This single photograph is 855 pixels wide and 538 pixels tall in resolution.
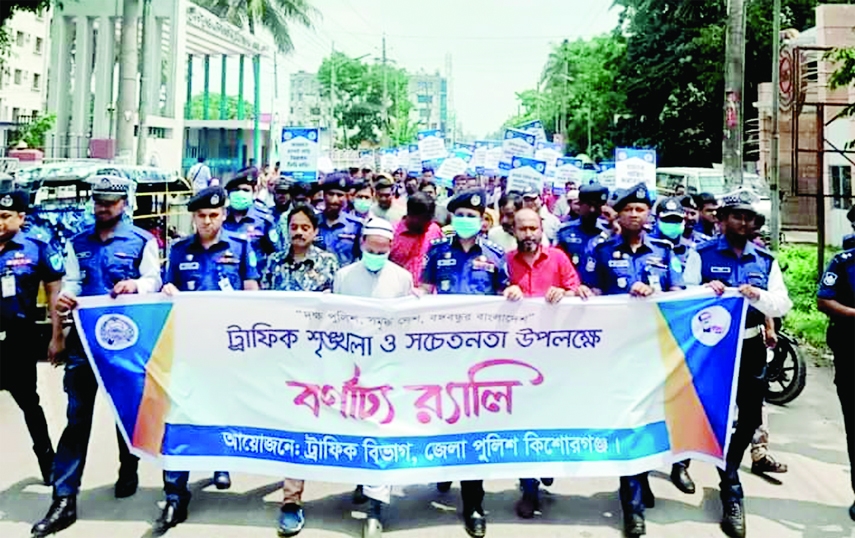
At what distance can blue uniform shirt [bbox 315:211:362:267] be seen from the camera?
24.7 ft

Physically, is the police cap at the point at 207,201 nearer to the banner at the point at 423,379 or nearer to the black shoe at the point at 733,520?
the banner at the point at 423,379

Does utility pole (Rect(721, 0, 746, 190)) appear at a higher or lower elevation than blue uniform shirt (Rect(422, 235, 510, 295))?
higher

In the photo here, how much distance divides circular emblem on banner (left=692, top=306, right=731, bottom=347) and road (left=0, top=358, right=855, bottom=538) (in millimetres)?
1027

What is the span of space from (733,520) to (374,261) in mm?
2424

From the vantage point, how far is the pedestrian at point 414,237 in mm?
6449

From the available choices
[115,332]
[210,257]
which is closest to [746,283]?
[210,257]

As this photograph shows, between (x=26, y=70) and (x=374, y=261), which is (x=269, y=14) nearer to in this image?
(x=26, y=70)

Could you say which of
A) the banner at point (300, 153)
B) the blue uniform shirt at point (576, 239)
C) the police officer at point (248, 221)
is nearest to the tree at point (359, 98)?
the banner at point (300, 153)

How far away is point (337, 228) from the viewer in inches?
302

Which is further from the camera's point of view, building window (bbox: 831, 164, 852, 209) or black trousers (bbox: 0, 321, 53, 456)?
building window (bbox: 831, 164, 852, 209)

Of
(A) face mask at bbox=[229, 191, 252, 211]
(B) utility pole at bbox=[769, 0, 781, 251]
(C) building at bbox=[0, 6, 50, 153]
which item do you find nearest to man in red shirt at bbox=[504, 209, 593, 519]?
(A) face mask at bbox=[229, 191, 252, 211]

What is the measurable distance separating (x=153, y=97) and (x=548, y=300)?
29.5 m

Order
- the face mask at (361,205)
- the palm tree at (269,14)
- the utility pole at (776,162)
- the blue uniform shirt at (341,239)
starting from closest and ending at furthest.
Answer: the blue uniform shirt at (341,239), the face mask at (361,205), the utility pole at (776,162), the palm tree at (269,14)

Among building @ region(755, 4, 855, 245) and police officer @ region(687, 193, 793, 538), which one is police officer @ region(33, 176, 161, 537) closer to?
police officer @ region(687, 193, 793, 538)
